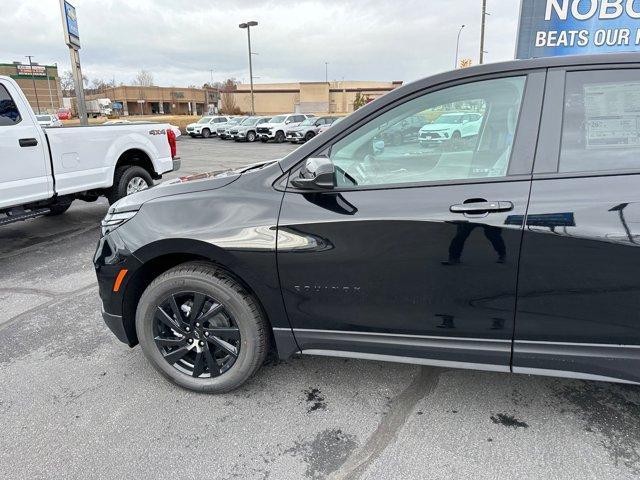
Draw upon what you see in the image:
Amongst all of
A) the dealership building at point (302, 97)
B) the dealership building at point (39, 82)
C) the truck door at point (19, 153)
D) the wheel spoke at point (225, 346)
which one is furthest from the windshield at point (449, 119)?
the dealership building at point (39, 82)

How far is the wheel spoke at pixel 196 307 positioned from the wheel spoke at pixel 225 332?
9cm

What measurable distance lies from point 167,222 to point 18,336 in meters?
1.95

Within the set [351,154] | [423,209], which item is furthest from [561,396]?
[351,154]

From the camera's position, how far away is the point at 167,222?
245 cm

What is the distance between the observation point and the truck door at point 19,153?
5.07 metres

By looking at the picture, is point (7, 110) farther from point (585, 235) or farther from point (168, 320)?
point (585, 235)

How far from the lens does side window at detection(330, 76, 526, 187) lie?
2.17 metres

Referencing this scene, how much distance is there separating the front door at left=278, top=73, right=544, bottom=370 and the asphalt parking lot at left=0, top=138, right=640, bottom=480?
0.41 m

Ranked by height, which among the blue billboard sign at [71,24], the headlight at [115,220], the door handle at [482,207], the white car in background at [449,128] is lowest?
the headlight at [115,220]

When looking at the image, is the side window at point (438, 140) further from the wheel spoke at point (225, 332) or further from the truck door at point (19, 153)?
the truck door at point (19, 153)

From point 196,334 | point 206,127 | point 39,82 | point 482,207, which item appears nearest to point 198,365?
point 196,334

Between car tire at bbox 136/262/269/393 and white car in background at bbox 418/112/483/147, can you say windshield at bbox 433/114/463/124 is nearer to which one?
white car in background at bbox 418/112/483/147

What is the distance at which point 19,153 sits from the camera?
17.0ft

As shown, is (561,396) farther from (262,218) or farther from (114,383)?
(114,383)
